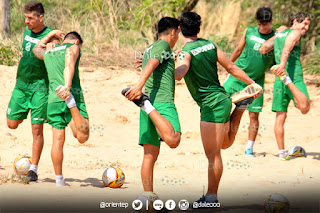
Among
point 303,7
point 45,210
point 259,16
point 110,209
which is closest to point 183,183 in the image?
point 110,209

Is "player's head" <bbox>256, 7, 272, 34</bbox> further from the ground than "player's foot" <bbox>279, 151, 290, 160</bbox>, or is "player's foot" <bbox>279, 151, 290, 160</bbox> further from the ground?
"player's head" <bbox>256, 7, 272, 34</bbox>

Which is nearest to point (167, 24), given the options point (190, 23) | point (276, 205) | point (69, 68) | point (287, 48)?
point (190, 23)

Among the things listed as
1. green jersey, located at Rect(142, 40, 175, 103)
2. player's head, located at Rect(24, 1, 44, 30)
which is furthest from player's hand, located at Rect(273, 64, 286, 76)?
player's head, located at Rect(24, 1, 44, 30)

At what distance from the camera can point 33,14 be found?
21.1ft

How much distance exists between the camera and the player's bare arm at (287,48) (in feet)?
24.0

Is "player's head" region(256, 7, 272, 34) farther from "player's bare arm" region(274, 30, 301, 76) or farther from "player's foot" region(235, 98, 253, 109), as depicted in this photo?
"player's foot" region(235, 98, 253, 109)

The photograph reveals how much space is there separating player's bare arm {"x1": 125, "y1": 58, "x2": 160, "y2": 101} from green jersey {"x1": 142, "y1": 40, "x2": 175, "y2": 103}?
0.09 m

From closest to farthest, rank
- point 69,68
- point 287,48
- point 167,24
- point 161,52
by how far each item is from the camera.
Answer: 1. point 161,52
2. point 167,24
3. point 69,68
4. point 287,48

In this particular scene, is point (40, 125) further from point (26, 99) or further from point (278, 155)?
point (278, 155)

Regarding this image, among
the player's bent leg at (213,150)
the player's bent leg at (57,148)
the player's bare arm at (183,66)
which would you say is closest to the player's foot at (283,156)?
the player's bent leg at (213,150)

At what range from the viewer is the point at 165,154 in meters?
8.41

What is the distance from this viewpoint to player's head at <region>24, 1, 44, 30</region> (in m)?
6.38

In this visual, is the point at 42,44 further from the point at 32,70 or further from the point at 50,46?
the point at 32,70

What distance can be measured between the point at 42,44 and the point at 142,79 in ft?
6.32
